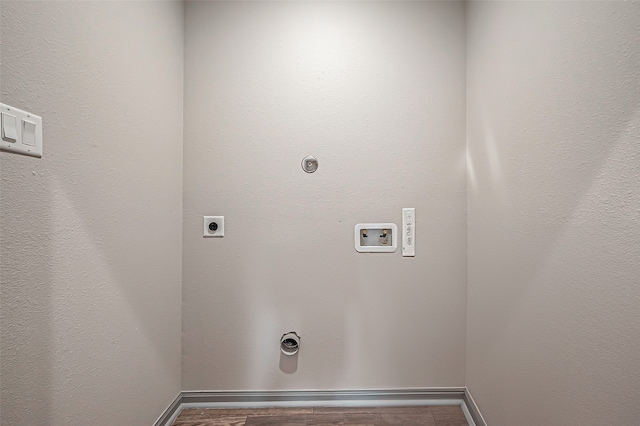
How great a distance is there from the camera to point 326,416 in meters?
1.66

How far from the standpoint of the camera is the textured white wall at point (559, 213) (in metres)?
0.76

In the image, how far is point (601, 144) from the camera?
2.70 ft

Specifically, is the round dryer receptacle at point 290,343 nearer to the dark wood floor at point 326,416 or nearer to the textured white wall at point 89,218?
the dark wood floor at point 326,416

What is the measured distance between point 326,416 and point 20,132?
1728 mm

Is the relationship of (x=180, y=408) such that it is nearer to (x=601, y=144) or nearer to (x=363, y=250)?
(x=363, y=250)

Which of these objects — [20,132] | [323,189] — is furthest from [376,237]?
[20,132]

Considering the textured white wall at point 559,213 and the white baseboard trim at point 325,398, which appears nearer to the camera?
the textured white wall at point 559,213

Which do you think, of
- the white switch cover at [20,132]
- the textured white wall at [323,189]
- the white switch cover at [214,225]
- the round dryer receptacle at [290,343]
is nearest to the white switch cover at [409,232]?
the textured white wall at [323,189]

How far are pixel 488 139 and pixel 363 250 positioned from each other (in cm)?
82

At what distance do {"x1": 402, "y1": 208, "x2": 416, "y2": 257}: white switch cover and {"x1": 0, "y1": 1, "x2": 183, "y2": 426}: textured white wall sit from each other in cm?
124

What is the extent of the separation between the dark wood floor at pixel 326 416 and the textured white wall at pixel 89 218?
0.84 feet

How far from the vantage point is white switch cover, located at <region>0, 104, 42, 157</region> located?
0.77 m

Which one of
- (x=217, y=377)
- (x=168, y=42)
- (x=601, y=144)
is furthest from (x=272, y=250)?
(x=601, y=144)

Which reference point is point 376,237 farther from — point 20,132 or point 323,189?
point 20,132
